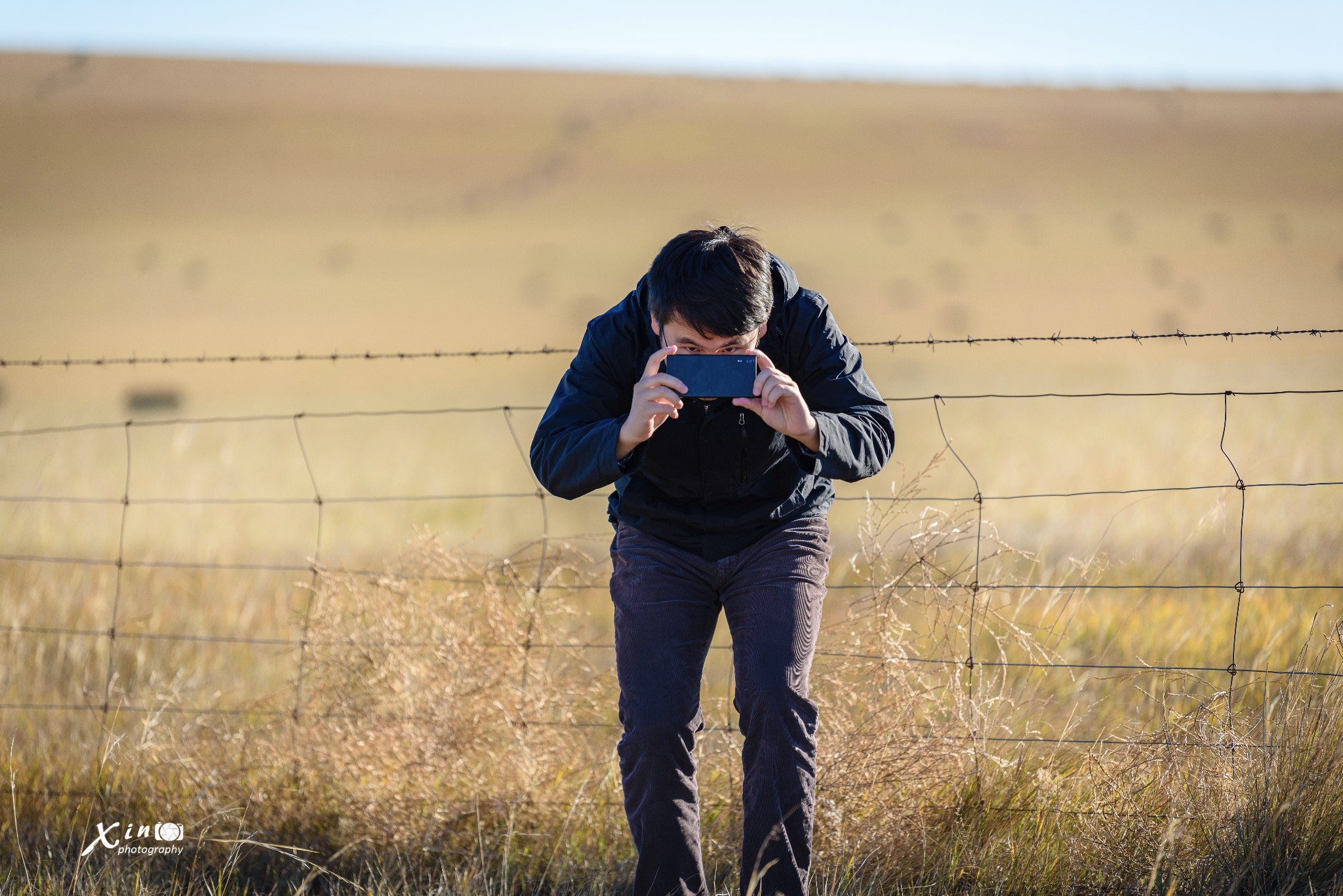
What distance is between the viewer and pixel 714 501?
2.72m

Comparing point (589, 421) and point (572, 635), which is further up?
point (589, 421)

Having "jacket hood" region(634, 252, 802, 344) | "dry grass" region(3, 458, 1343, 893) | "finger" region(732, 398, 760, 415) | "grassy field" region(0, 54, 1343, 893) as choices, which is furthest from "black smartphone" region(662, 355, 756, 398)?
"dry grass" region(3, 458, 1343, 893)

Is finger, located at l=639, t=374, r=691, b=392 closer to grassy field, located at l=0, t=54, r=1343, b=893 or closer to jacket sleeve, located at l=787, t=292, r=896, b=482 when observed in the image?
jacket sleeve, located at l=787, t=292, r=896, b=482

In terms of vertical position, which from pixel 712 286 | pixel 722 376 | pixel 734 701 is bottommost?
pixel 734 701

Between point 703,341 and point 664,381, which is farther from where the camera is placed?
point 703,341

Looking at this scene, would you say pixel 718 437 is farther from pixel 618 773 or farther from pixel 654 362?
pixel 618 773

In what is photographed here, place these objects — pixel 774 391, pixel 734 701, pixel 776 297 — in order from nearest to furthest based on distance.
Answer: pixel 774 391 < pixel 734 701 < pixel 776 297

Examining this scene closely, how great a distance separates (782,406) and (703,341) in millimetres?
248

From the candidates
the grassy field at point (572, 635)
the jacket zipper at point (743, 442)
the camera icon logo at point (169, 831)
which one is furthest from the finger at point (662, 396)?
the camera icon logo at point (169, 831)

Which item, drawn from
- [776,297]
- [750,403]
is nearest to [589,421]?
[750,403]

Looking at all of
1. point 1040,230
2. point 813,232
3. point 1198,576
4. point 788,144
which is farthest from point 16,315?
point 1198,576

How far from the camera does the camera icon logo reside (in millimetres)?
3350

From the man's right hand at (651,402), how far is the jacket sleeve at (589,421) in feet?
0.18

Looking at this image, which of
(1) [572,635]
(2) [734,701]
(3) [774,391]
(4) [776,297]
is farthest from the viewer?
(1) [572,635]
